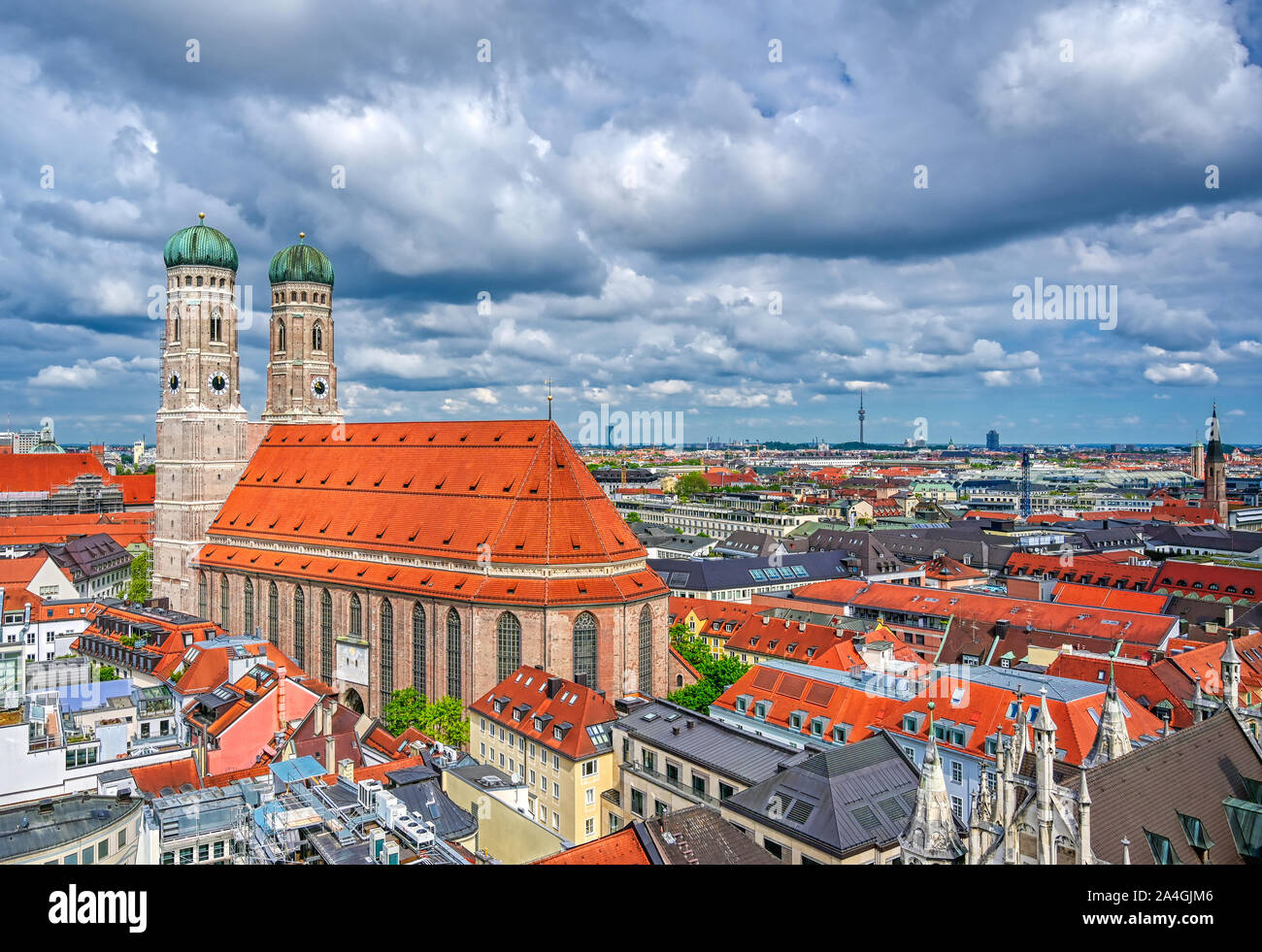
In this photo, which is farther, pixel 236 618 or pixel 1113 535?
pixel 1113 535

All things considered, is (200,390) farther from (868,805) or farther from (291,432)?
(868,805)

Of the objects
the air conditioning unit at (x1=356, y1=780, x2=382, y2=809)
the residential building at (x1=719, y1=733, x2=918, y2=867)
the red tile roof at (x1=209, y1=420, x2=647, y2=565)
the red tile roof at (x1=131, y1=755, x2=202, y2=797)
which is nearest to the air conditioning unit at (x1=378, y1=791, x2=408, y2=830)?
the air conditioning unit at (x1=356, y1=780, x2=382, y2=809)

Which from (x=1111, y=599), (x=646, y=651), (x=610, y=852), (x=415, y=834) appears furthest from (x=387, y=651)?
(x=1111, y=599)

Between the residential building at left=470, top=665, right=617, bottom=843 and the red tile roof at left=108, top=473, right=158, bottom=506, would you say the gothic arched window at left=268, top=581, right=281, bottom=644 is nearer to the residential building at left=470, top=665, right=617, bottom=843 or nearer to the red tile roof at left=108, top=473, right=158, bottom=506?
the residential building at left=470, top=665, right=617, bottom=843

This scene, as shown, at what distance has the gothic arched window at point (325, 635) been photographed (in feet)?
195

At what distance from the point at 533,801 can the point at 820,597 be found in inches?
1700

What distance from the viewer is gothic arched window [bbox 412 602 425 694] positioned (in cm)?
5390

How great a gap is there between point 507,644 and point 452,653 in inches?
145

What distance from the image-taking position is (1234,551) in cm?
9825

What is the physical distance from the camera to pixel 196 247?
71688mm
